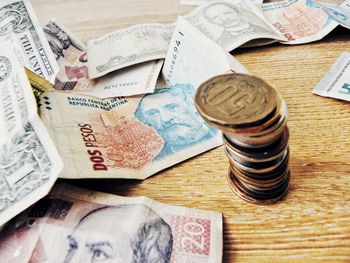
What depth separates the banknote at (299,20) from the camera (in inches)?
46.1

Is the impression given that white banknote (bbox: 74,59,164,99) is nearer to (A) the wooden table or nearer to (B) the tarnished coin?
(A) the wooden table

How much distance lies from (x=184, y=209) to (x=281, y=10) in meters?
0.85

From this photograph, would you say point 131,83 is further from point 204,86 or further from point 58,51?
point 204,86

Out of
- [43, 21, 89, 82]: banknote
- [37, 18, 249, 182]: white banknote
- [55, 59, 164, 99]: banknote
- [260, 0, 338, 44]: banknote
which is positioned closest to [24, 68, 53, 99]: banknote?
[37, 18, 249, 182]: white banknote

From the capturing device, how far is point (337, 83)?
3.17 ft

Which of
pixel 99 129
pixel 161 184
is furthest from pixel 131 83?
pixel 161 184

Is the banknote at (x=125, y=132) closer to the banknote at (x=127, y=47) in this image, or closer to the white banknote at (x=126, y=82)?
the white banknote at (x=126, y=82)

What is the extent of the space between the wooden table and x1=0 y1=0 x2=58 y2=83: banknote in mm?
446

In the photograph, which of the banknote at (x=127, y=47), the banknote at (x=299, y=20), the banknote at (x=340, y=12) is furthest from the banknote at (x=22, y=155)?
the banknote at (x=340, y=12)

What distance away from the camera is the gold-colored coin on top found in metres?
0.59

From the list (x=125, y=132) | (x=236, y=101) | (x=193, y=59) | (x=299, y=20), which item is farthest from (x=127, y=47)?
(x=236, y=101)

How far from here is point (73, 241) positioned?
664mm

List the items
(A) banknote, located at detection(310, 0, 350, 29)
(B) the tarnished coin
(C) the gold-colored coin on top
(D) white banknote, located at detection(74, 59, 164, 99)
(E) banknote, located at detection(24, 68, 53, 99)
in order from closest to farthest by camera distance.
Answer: (C) the gold-colored coin on top → (B) the tarnished coin → (E) banknote, located at detection(24, 68, 53, 99) → (D) white banknote, located at detection(74, 59, 164, 99) → (A) banknote, located at detection(310, 0, 350, 29)

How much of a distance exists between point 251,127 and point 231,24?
0.70m
